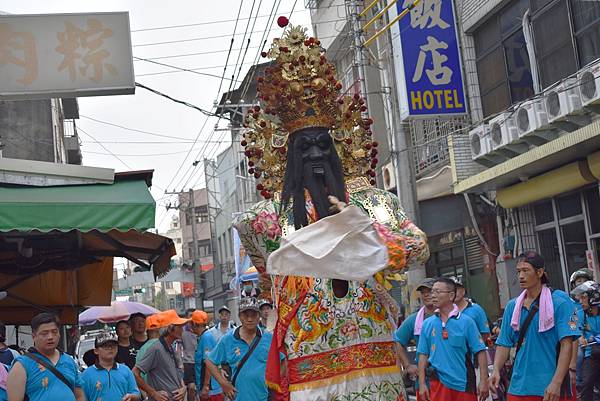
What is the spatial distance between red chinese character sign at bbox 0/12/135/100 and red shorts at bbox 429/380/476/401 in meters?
4.50

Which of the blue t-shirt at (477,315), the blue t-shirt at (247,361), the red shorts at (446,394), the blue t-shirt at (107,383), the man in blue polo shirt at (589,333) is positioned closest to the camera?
the red shorts at (446,394)

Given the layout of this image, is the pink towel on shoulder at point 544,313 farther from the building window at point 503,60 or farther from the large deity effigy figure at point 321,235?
the building window at point 503,60

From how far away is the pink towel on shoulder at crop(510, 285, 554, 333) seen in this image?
6.84 metres

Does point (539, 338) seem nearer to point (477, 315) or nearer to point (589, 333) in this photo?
point (477, 315)

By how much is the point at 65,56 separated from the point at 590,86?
847 centimetres

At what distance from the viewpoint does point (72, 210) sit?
7.80 m

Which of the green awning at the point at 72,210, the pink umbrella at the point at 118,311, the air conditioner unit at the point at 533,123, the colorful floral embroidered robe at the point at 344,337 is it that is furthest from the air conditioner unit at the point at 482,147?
the colorful floral embroidered robe at the point at 344,337

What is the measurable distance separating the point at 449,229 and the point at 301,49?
15.8 m

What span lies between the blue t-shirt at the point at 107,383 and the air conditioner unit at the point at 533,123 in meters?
9.86

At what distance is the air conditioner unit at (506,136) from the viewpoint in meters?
17.2

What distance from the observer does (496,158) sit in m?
18.5

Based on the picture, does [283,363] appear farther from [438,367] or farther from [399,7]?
[399,7]

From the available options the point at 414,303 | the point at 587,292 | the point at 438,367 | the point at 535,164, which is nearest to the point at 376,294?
the point at 438,367

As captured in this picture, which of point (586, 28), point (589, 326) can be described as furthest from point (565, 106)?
point (589, 326)
